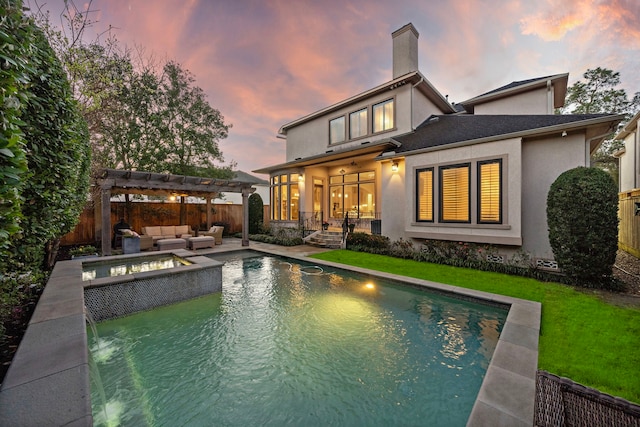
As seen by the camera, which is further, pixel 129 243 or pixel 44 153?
pixel 129 243

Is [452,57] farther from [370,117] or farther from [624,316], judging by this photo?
[624,316]

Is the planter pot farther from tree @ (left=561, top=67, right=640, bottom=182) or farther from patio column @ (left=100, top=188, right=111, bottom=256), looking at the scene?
tree @ (left=561, top=67, right=640, bottom=182)

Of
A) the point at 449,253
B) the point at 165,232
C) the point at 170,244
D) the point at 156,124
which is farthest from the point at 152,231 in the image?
the point at 449,253

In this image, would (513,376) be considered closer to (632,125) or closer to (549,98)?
(549,98)

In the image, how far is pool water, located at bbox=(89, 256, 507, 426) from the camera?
2.60 metres

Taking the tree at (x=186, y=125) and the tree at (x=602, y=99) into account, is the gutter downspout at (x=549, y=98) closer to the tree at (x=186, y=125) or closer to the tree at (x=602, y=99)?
the tree at (x=602, y=99)

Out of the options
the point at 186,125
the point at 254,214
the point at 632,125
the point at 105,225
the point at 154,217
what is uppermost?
the point at 186,125

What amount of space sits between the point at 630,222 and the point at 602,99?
13.9m

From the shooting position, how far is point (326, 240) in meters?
12.0

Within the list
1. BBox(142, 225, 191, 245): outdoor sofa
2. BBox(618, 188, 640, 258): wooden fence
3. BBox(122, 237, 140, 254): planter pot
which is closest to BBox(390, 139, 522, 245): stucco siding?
BBox(618, 188, 640, 258): wooden fence

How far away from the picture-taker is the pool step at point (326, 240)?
1155 centimetres

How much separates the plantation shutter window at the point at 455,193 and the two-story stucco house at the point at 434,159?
0.03 m

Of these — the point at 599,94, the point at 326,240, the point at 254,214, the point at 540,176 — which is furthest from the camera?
the point at 599,94

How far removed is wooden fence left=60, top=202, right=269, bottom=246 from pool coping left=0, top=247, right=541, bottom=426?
9.90m
